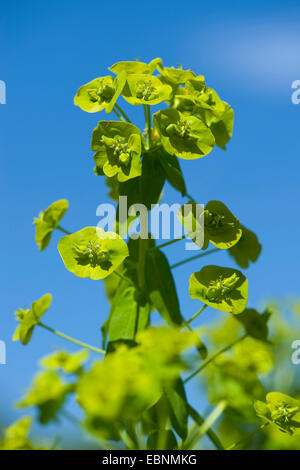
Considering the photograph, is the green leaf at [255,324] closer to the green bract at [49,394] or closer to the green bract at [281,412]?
the green bract at [281,412]

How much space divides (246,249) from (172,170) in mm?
472

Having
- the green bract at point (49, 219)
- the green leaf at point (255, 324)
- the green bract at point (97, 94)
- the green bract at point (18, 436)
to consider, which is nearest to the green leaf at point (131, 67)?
the green bract at point (97, 94)

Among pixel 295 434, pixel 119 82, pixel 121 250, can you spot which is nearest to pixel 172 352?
pixel 121 250

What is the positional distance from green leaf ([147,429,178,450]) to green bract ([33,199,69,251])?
0.77 metres

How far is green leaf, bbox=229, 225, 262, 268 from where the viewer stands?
1794 mm

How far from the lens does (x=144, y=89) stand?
157cm

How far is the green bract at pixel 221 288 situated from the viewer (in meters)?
1.47

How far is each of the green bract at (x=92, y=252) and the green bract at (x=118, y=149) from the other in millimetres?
197

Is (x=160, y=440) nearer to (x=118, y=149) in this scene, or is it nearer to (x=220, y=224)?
(x=220, y=224)

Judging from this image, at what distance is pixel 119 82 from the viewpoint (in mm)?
1522

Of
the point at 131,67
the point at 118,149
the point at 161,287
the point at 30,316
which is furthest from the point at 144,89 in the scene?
the point at 30,316

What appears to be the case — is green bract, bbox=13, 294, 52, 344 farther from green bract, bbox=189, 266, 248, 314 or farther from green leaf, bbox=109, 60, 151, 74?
green leaf, bbox=109, 60, 151, 74

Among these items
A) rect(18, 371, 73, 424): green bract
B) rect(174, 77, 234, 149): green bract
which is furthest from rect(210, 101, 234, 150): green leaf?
rect(18, 371, 73, 424): green bract

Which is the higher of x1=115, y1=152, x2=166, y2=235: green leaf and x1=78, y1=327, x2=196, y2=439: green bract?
x1=115, y1=152, x2=166, y2=235: green leaf
